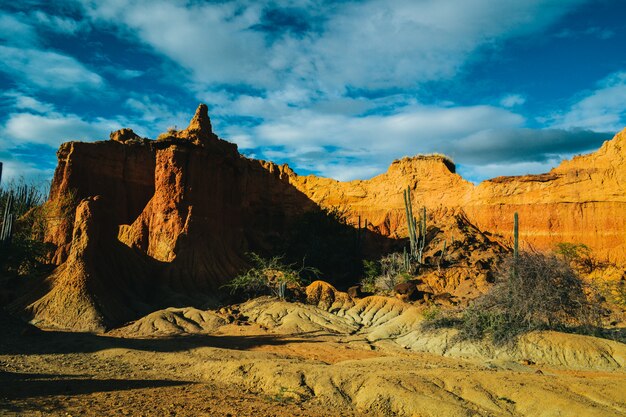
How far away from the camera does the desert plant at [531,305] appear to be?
16.8 meters

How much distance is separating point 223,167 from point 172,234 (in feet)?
20.8

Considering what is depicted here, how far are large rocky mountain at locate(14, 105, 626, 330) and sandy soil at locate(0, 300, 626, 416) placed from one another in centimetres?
551

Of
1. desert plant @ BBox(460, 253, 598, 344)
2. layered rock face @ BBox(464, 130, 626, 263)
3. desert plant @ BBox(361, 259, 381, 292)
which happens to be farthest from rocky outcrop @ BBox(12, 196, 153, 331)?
layered rock face @ BBox(464, 130, 626, 263)

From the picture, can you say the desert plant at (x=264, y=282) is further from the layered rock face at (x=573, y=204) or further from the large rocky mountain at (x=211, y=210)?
the layered rock face at (x=573, y=204)

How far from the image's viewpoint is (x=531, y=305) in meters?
16.8

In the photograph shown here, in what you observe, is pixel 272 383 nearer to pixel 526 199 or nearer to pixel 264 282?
pixel 264 282

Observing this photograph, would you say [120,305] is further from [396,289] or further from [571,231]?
[571,231]

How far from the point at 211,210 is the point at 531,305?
19319 millimetres

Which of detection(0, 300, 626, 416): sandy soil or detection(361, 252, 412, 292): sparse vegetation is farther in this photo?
detection(361, 252, 412, 292): sparse vegetation

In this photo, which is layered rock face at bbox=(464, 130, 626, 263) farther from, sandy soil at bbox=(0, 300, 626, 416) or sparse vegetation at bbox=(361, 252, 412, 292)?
sandy soil at bbox=(0, 300, 626, 416)


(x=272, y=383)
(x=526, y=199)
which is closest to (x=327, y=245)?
(x=526, y=199)

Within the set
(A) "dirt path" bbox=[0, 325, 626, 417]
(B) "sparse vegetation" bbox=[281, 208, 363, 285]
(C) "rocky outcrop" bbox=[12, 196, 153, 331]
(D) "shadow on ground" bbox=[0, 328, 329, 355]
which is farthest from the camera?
(B) "sparse vegetation" bbox=[281, 208, 363, 285]

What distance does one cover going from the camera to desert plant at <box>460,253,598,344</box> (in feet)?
55.2

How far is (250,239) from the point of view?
36.6 metres
